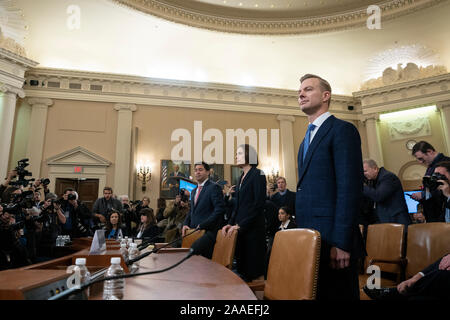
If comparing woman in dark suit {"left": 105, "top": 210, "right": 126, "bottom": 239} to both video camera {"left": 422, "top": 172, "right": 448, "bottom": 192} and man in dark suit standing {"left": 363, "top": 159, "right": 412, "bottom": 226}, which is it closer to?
man in dark suit standing {"left": 363, "top": 159, "right": 412, "bottom": 226}

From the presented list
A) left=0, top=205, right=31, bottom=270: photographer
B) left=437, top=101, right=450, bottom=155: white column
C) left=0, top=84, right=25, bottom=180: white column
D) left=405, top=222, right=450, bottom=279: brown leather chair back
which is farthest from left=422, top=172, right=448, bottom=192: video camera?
left=437, top=101, right=450, bottom=155: white column

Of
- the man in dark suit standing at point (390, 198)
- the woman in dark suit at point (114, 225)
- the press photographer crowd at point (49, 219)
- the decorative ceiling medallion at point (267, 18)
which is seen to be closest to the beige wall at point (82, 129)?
the press photographer crowd at point (49, 219)

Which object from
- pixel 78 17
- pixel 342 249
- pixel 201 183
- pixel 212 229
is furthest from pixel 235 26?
pixel 342 249

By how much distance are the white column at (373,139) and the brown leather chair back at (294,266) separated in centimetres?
1056

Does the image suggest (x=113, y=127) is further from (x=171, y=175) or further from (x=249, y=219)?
(x=249, y=219)

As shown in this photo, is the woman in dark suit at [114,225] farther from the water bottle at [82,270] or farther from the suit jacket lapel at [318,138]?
the water bottle at [82,270]

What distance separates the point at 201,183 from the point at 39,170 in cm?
706


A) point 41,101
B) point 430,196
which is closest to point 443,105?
point 430,196

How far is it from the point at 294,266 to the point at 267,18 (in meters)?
10.3

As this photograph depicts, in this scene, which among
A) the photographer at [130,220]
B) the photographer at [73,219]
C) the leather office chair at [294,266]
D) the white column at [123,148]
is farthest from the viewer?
the white column at [123,148]

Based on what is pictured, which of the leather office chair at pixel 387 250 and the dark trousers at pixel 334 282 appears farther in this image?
the leather office chair at pixel 387 250

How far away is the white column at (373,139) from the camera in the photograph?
1072cm

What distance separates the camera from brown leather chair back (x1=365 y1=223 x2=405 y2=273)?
7.72 ft

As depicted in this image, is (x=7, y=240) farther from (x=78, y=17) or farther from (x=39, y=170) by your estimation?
(x=78, y=17)
